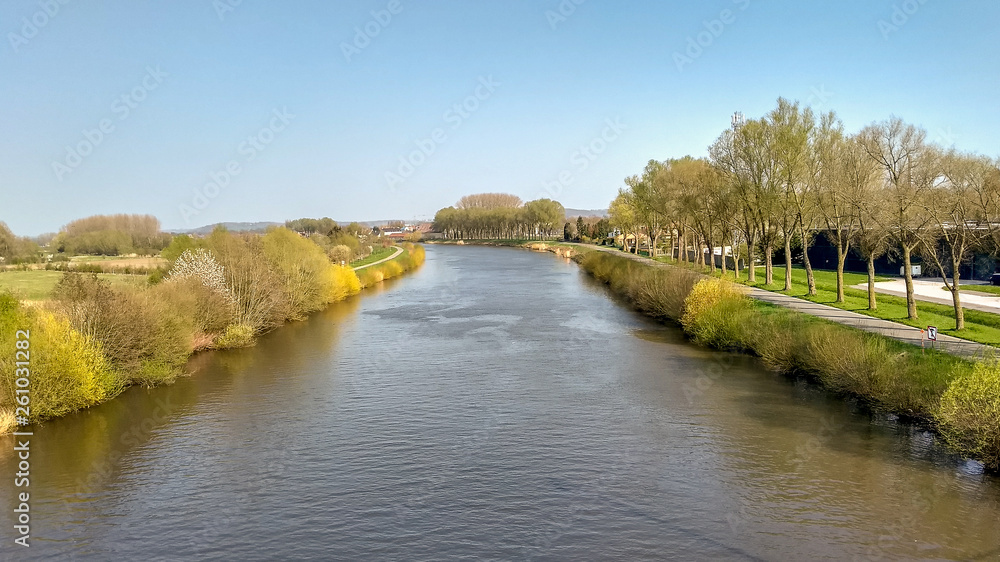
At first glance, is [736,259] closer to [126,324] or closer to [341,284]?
[341,284]

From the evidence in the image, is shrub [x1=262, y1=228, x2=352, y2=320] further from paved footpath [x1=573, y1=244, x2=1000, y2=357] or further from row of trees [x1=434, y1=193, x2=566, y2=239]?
row of trees [x1=434, y1=193, x2=566, y2=239]

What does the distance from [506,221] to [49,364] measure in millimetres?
132642

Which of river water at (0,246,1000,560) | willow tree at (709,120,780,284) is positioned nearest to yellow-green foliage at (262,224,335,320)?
river water at (0,246,1000,560)

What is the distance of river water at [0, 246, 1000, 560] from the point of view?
12.3 metres

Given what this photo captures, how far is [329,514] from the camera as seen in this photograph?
44.0 feet

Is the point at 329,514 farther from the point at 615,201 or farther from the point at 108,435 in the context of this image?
the point at 615,201

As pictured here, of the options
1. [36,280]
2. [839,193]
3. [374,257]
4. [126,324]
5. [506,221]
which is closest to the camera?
[126,324]

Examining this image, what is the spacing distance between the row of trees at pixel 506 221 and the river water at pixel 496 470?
373ft

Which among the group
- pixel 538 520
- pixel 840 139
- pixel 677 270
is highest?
pixel 840 139

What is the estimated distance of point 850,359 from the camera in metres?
19.9

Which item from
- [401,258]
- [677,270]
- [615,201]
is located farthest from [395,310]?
[615,201]

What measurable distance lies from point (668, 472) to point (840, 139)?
2472cm

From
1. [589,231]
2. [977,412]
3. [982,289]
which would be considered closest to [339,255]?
[982,289]

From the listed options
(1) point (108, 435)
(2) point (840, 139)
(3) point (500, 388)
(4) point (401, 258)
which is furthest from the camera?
(4) point (401, 258)
